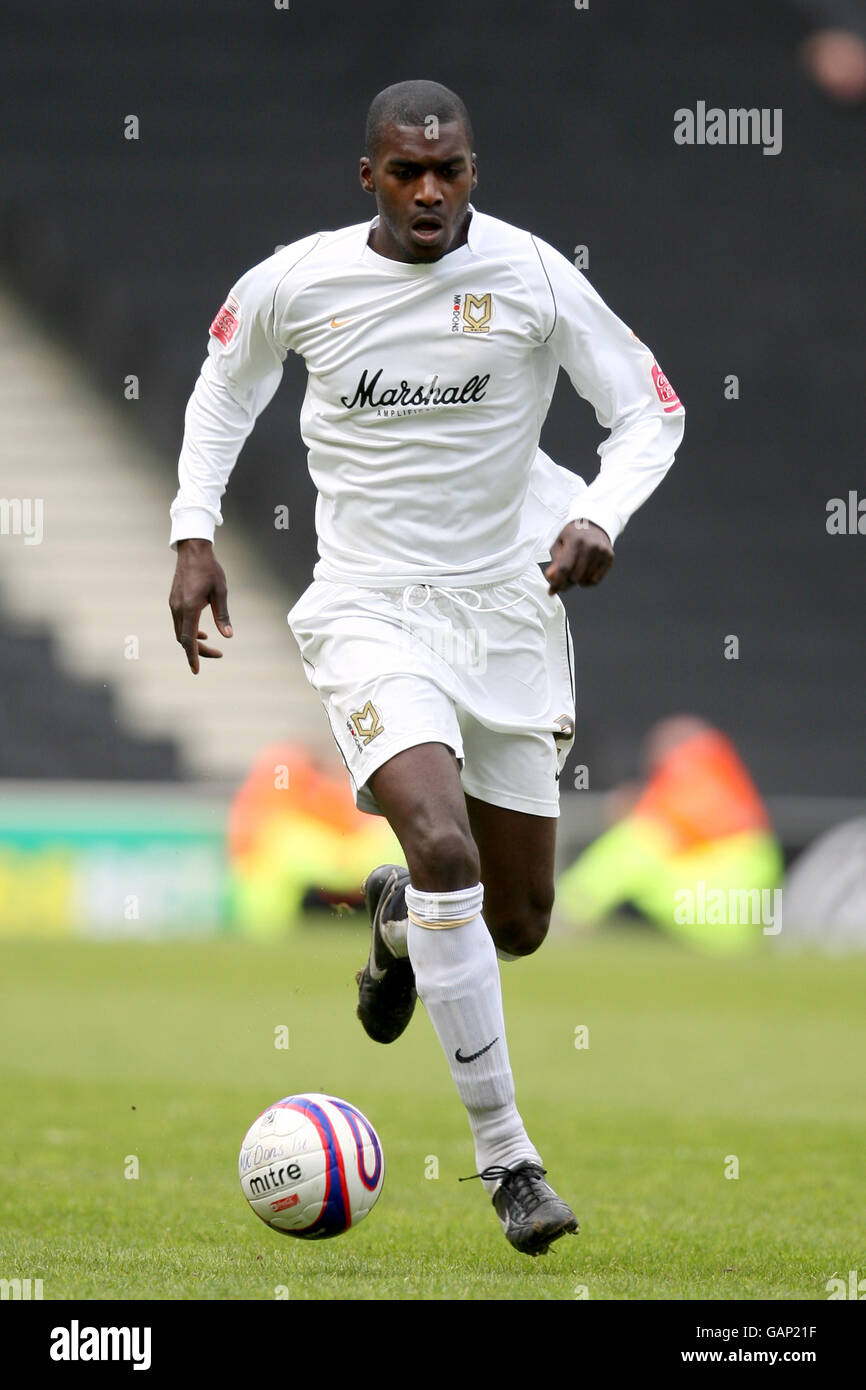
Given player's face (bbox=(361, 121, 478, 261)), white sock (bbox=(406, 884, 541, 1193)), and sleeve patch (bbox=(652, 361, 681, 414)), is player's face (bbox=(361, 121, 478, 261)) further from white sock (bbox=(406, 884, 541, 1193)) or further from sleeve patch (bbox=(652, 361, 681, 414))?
white sock (bbox=(406, 884, 541, 1193))

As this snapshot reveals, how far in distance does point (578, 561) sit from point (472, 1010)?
0.91 metres

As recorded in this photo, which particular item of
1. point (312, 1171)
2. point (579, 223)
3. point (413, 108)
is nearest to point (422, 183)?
point (413, 108)

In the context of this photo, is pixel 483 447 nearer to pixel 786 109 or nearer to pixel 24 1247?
pixel 24 1247

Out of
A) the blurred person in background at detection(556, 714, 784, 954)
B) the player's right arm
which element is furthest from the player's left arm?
the blurred person in background at detection(556, 714, 784, 954)

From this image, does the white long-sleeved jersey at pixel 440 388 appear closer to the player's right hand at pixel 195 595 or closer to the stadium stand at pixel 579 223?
the player's right hand at pixel 195 595

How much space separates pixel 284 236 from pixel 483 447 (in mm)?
13030

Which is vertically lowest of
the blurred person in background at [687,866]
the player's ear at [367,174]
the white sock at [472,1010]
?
the white sock at [472,1010]

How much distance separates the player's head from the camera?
4.04 meters

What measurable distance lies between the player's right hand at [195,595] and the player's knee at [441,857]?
69 centimetres

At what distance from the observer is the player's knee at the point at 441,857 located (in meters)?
3.79

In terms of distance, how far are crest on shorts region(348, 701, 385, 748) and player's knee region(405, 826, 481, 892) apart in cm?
28

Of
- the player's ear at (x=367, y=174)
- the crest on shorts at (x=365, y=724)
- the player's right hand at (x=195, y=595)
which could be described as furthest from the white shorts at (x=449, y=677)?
the player's ear at (x=367, y=174)

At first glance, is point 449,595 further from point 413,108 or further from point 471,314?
point 413,108

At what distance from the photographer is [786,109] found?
1714cm
